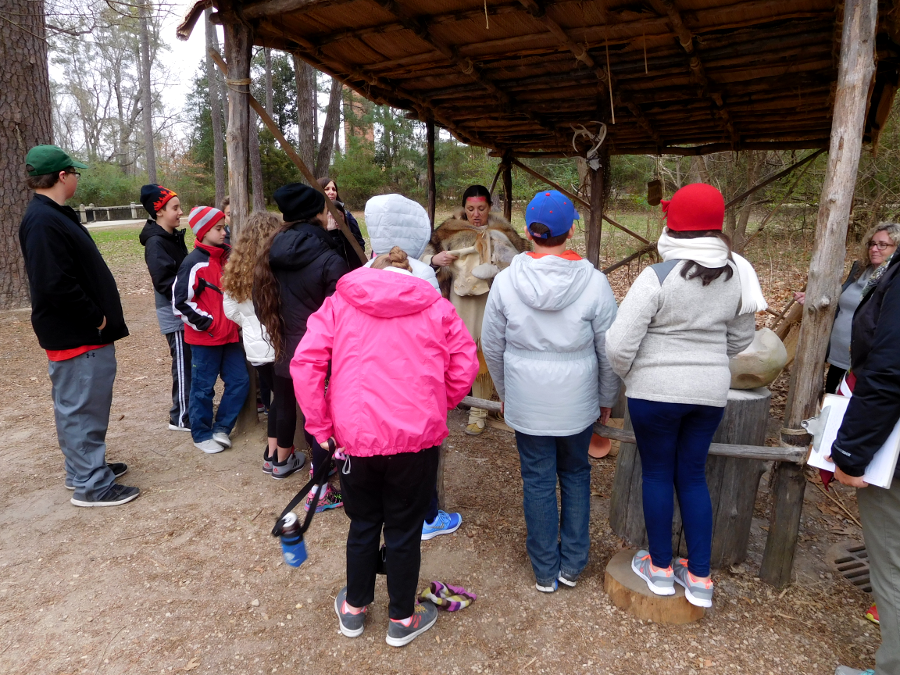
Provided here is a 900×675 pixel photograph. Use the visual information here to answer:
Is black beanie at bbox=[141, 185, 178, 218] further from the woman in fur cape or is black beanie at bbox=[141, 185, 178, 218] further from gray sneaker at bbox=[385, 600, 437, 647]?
gray sneaker at bbox=[385, 600, 437, 647]

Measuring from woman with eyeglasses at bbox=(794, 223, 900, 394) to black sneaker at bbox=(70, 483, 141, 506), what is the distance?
4340 mm

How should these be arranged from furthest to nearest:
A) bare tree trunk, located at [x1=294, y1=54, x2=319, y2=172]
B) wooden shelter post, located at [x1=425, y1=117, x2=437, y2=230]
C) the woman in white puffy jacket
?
bare tree trunk, located at [x1=294, y1=54, x2=319, y2=172]
wooden shelter post, located at [x1=425, y1=117, x2=437, y2=230]
the woman in white puffy jacket

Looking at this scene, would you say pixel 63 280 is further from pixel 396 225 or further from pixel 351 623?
pixel 351 623

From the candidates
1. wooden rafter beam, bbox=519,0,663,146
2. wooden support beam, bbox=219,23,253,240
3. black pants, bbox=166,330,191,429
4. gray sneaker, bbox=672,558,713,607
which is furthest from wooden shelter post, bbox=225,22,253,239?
gray sneaker, bbox=672,558,713,607

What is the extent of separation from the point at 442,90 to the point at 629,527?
3.69 m

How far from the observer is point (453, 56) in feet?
12.7

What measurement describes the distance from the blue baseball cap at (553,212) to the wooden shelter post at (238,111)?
215 centimetres

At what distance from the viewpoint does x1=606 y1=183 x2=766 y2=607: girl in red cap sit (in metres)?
2.18

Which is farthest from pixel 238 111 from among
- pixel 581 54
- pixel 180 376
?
pixel 581 54

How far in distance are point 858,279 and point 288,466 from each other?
394 cm

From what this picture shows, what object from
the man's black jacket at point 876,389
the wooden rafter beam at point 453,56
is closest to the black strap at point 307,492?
the man's black jacket at point 876,389

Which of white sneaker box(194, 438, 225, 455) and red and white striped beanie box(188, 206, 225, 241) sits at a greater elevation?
red and white striped beanie box(188, 206, 225, 241)

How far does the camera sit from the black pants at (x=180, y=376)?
14.2 ft

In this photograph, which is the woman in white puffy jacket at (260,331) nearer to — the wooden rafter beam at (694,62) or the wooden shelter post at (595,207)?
the wooden rafter beam at (694,62)
